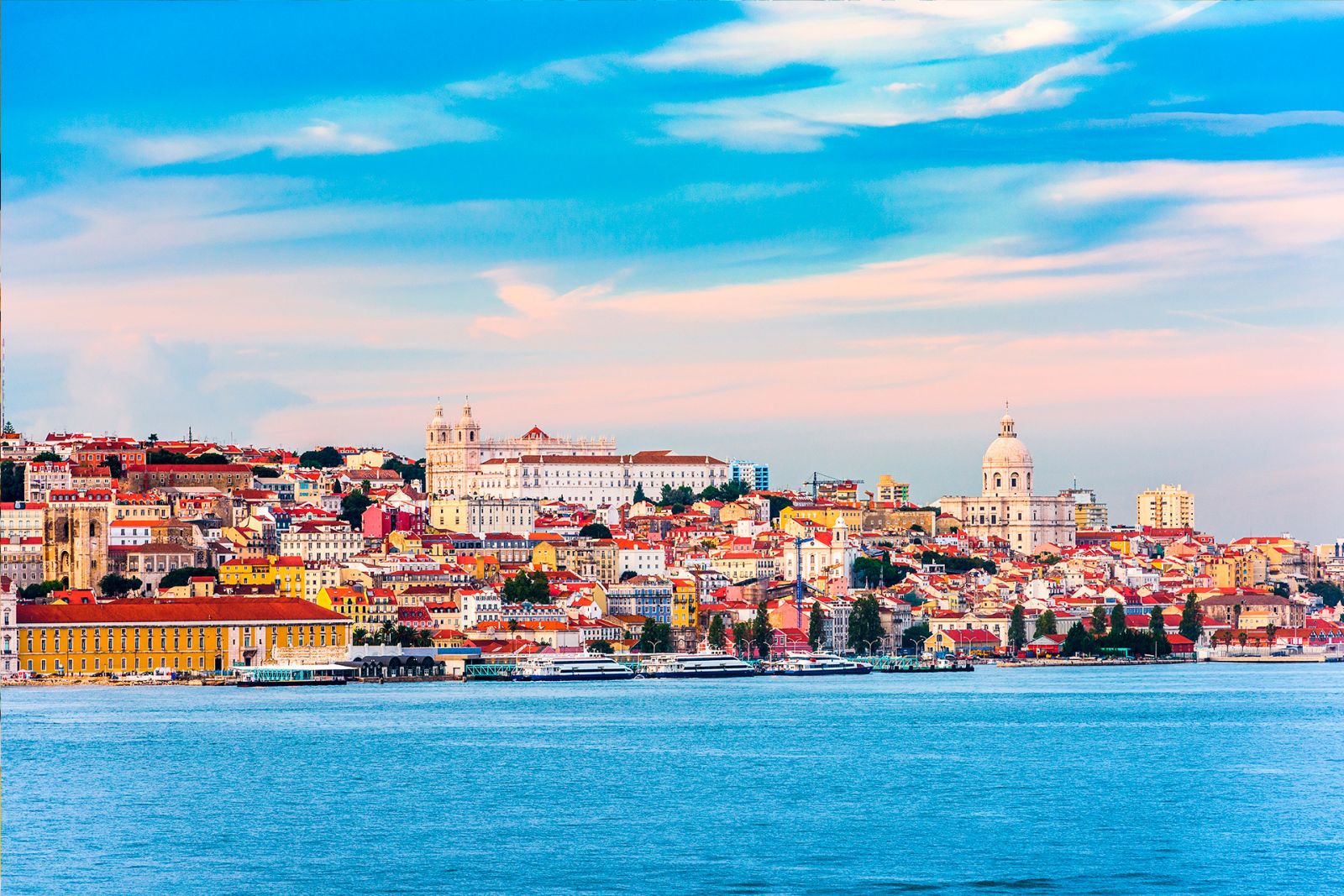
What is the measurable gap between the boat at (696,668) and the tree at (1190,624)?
824 cm

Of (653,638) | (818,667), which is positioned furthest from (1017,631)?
(818,667)

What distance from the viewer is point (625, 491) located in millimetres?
44438

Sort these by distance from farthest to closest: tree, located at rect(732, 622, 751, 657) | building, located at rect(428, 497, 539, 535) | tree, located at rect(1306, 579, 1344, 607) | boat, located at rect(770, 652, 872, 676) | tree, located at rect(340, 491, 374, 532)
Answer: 1. tree, located at rect(1306, 579, 1344, 607)
2. building, located at rect(428, 497, 539, 535)
3. tree, located at rect(340, 491, 374, 532)
4. tree, located at rect(732, 622, 751, 657)
5. boat, located at rect(770, 652, 872, 676)

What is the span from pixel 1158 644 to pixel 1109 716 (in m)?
16.2

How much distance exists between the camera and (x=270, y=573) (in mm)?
31609

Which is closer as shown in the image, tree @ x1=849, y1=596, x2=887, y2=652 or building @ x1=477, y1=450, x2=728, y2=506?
tree @ x1=849, y1=596, x2=887, y2=652

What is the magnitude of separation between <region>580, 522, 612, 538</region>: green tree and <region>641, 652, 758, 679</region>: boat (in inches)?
323

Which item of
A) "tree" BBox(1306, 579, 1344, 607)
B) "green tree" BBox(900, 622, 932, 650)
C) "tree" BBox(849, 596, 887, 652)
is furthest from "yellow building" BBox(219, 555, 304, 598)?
"tree" BBox(1306, 579, 1344, 607)

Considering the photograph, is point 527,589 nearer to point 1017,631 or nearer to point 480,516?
point 1017,631

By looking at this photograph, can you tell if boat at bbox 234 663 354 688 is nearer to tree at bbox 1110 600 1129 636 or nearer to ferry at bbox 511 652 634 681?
ferry at bbox 511 652 634 681

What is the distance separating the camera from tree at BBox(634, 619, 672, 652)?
30.5 meters

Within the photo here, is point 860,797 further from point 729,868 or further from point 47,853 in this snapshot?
point 47,853

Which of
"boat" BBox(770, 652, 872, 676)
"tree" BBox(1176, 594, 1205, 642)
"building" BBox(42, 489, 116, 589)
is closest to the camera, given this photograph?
"boat" BBox(770, 652, 872, 676)

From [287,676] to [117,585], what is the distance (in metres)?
6.86
